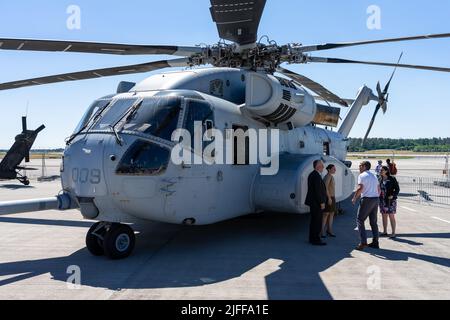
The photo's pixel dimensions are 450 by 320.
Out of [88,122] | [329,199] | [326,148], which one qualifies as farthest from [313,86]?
[88,122]

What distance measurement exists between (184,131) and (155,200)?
1.28 metres

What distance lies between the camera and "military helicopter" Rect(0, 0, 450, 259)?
6.38m

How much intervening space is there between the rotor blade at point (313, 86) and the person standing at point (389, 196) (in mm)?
3270

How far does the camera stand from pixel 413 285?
216 inches

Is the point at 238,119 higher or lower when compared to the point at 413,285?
higher

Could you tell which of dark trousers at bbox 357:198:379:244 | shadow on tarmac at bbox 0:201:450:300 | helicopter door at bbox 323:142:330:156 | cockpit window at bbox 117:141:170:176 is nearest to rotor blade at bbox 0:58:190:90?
cockpit window at bbox 117:141:170:176

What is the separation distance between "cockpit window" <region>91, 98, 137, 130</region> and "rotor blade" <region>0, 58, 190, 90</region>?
147cm

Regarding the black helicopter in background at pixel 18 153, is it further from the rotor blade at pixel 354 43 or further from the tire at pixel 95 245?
the rotor blade at pixel 354 43

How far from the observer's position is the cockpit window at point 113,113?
22.4ft

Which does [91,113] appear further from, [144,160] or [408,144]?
[408,144]

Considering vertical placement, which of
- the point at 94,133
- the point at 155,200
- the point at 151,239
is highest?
the point at 94,133
